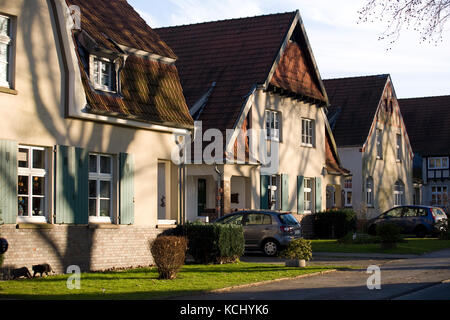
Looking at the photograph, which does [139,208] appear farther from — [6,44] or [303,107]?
[303,107]

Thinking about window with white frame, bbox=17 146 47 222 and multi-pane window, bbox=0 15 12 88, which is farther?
window with white frame, bbox=17 146 47 222

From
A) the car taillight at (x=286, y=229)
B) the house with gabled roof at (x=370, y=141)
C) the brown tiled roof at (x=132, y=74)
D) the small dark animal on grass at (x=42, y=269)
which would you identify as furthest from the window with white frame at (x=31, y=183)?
the house with gabled roof at (x=370, y=141)

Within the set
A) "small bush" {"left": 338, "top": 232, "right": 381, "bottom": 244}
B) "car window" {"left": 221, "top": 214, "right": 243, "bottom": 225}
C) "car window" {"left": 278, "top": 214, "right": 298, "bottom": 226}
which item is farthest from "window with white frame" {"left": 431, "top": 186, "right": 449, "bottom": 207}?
"car window" {"left": 221, "top": 214, "right": 243, "bottom": 225}

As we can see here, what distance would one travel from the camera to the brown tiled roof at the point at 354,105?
153 feet

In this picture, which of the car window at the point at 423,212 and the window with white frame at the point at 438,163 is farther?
the window with white frame at the point at 438,163

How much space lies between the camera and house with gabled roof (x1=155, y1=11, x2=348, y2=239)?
3169 cm

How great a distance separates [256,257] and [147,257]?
6.04 meters

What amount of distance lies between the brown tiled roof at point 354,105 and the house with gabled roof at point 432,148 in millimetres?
14303

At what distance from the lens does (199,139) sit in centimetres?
3156

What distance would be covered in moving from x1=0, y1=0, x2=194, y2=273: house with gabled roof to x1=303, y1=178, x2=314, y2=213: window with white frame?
15.7 metres

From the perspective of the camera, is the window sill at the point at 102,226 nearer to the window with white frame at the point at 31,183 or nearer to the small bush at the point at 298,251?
the window with white frame at the point at 31,183

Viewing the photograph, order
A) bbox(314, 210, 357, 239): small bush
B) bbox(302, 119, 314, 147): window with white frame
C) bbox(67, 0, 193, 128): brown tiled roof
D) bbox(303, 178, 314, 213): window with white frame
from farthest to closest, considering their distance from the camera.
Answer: bbox(303, 178, 314, 213): window with white frame, bbox(302, 119, 314, 147): window with white frame, bbox(314, 210, 357, 239): small bush, bbox(67, 0, 193, 128): brown tiled roof

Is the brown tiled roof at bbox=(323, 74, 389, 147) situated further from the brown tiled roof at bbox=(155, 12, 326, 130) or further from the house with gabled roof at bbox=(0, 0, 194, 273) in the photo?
the house with gabled roof at bbox=(0, 0, 194, 273)

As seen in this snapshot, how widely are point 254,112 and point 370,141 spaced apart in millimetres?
16122
